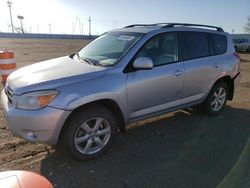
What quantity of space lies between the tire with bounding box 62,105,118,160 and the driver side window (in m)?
1.11

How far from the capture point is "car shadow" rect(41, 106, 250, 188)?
3562mm

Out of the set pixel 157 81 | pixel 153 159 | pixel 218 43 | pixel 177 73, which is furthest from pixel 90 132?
pixel 218 43

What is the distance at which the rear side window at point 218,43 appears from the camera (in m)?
5.79

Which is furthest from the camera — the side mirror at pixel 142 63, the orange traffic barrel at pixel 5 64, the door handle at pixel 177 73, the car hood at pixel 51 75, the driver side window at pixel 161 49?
the orange traffic barrel at pixel 5 64

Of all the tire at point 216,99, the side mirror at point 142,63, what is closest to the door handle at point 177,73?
the side mirror at point 142,63

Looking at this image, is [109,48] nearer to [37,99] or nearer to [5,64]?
[37,99]

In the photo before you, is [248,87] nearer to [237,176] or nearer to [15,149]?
[237,176]

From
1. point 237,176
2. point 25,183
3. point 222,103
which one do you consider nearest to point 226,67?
point 222,103

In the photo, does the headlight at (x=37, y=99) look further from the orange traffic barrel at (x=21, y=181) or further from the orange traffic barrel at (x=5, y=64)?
the orange traffic barrel at (x=5, y=64)

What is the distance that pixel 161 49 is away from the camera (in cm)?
480

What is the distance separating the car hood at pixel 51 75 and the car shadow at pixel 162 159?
110 centimetres

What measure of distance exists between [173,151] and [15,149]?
2380 mm

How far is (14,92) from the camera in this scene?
12.0 ft

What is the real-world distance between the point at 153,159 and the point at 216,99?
257 centimetres
